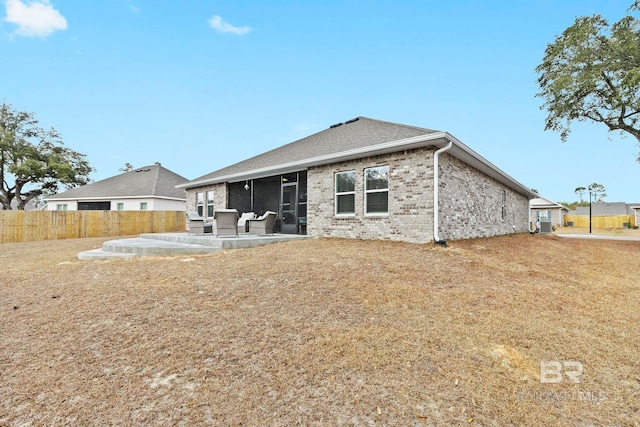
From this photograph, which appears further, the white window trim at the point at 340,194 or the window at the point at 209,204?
the window at the point at 209,204

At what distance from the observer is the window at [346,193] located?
998 centimetres

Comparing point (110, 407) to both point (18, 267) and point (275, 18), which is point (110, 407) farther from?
point (275, 18)

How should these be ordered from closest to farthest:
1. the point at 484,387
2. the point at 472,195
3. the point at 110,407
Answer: the point at 110,407 < the point at 484,387 < the point at 472,195

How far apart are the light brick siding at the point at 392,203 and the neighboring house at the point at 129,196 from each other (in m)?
16.3

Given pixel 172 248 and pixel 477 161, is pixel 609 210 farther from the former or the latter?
pixel 172 248

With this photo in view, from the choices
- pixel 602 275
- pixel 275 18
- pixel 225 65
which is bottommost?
pixel 602 275

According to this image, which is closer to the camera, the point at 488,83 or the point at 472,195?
the point at 472,195

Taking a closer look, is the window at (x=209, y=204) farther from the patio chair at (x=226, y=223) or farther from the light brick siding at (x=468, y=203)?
the light brick siding at (x=468, y=203)

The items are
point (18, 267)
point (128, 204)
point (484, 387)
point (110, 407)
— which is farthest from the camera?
point (128, 204)

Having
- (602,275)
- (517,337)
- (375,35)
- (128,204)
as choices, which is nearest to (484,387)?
(517,337)

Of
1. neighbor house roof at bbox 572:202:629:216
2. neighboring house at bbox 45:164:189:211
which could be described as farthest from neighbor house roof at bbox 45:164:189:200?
neighbor house roof at bbox 572:202:629:216

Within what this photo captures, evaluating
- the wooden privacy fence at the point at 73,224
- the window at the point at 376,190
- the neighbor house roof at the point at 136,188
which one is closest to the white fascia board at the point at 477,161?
the window at the point at 376,190

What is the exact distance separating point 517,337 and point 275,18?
13540 mm

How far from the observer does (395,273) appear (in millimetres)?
5582
